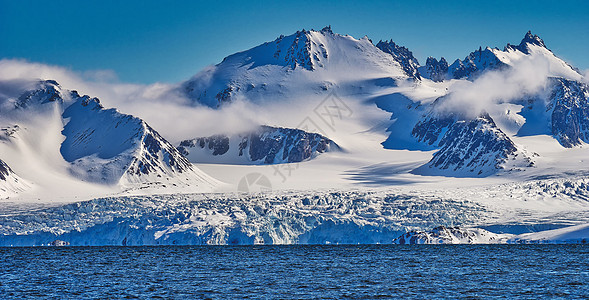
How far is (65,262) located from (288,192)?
73932 millimetres

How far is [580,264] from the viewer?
99.2 meters

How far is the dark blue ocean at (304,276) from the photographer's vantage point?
233 ft

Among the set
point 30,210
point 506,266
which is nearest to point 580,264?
point 506,266

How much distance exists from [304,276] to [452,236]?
213 feet

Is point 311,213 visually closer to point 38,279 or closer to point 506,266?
point 506,266

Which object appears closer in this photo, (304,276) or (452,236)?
(304,276)

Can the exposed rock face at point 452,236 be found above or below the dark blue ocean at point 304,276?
above

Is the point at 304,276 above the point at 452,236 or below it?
below

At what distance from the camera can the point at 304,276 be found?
288 ft

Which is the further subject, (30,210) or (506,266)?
(30,210)

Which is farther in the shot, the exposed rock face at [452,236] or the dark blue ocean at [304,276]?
the exposed rock face at [452,236]

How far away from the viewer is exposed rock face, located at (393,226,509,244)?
14500 cm

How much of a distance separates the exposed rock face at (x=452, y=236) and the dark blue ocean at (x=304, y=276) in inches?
744

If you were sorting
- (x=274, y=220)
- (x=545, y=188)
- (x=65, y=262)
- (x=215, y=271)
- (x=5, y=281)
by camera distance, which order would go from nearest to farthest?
(x=5, y=281)
(x=215, y=271)
(x=65, y=262)
(x=274, y=220)
(x=545, y=188)
